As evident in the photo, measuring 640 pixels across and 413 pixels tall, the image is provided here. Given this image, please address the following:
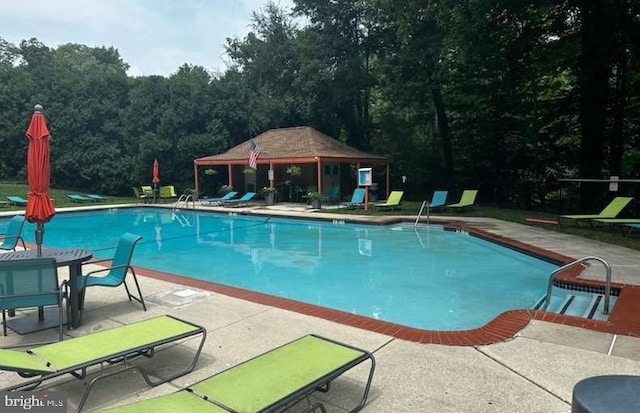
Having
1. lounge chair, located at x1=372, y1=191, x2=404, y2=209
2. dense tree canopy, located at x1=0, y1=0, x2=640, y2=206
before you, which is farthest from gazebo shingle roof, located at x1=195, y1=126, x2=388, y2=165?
lounge chair, located at x1=372, y1=191, x2=404, y2=209

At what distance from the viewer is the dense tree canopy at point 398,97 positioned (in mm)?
13250

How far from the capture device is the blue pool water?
20.6 ft

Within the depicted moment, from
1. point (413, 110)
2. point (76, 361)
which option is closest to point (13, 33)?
point (413, 110)

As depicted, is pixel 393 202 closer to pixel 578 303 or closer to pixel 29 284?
pixel 578 303

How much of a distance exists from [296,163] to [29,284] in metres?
17.7

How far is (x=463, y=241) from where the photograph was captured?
1084 cm

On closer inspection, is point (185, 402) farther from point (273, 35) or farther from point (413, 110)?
point (273, 35)

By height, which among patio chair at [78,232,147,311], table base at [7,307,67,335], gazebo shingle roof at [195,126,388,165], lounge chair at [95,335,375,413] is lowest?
table base at [7,307,67,335]

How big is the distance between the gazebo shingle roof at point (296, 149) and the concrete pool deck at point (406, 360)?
13.9m

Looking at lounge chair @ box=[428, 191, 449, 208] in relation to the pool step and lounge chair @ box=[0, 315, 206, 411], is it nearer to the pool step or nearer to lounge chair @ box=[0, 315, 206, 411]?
the pool step

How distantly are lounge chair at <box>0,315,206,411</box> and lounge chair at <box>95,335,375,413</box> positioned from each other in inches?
22.5

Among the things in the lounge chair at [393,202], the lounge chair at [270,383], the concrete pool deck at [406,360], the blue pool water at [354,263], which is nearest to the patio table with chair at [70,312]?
the concrete pool deck at [406,360]

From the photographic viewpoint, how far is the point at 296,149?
65.6 ft

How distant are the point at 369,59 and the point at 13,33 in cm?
3734
